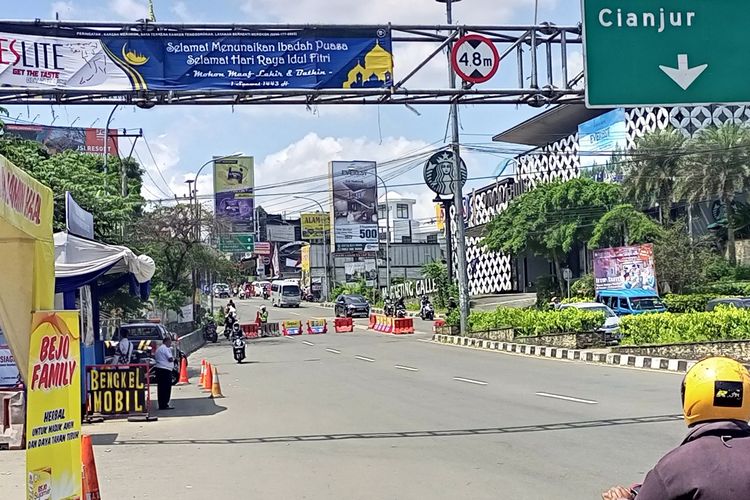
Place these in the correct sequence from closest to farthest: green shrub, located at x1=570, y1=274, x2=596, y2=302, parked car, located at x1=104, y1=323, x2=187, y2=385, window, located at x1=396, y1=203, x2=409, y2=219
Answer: parked car, located at x1=104, y1=323, x2=187, y2=385 → green shrub, located at x1=570, y1=274, x2=596, y2=302 → window, located at x1=396, y1=203, x2=409, y2=219

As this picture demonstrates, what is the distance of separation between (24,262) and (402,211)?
13324 cm

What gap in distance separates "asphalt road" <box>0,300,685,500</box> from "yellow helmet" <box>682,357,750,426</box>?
18.2 ft

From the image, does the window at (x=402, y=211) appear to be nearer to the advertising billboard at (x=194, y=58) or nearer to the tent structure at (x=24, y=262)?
the advertising billboard at (x=194, y=58)

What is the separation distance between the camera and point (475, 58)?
13641 mm

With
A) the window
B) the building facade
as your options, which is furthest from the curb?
the window

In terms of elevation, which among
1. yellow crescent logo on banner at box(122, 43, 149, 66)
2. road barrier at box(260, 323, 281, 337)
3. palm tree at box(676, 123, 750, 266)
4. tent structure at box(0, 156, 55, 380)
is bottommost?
road barrier at box(260, 323, 281, 337)

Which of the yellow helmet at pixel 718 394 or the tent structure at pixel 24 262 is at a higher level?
the tent structure at pixel 24 262

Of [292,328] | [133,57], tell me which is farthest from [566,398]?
[292,328]

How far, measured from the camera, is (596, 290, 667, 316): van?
1300 inches

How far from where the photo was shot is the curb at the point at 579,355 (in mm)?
20766

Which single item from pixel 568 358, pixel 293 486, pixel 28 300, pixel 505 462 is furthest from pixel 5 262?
pixel 568 358

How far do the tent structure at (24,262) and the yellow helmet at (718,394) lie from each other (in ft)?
14.5

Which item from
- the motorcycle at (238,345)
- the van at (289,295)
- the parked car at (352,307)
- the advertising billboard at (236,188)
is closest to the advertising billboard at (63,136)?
the advertising billboard at (236,188)

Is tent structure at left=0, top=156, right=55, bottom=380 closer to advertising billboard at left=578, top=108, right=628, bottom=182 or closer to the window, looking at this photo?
advertising billboard at left=578, top=108, right=628, bottom=182
